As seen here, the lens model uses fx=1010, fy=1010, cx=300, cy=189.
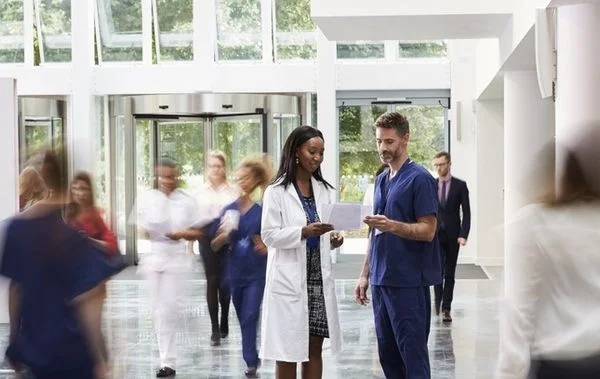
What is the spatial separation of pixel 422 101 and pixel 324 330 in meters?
14.2

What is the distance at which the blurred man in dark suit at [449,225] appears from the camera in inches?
436

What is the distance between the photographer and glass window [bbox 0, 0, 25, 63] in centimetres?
2073

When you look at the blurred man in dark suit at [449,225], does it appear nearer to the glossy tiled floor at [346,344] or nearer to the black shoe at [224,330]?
the glossy tiled floor at [346,344]

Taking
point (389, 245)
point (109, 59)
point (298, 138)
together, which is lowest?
point (389, 245)

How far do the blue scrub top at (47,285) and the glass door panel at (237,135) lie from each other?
15283mm

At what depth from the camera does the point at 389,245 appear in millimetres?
5449

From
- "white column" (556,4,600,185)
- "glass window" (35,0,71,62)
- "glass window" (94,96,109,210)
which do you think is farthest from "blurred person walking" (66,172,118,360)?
"glass window" (35,0,71,62)

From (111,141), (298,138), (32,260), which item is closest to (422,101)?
(111,141)

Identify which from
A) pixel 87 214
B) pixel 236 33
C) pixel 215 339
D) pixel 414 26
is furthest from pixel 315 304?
pixel 236 33

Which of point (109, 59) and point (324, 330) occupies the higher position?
point (109, 59)

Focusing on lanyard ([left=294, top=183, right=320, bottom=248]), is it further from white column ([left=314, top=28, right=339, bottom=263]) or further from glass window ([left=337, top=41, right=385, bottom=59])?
glass window ([left=337, top=41, right=385, bottom=59])

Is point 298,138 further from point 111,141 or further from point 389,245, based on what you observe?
point 111,141

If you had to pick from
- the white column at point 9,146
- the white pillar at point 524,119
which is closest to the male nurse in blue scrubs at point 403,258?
the white column at point 9,146

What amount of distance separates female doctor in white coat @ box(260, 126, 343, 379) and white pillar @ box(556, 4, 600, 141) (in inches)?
154
